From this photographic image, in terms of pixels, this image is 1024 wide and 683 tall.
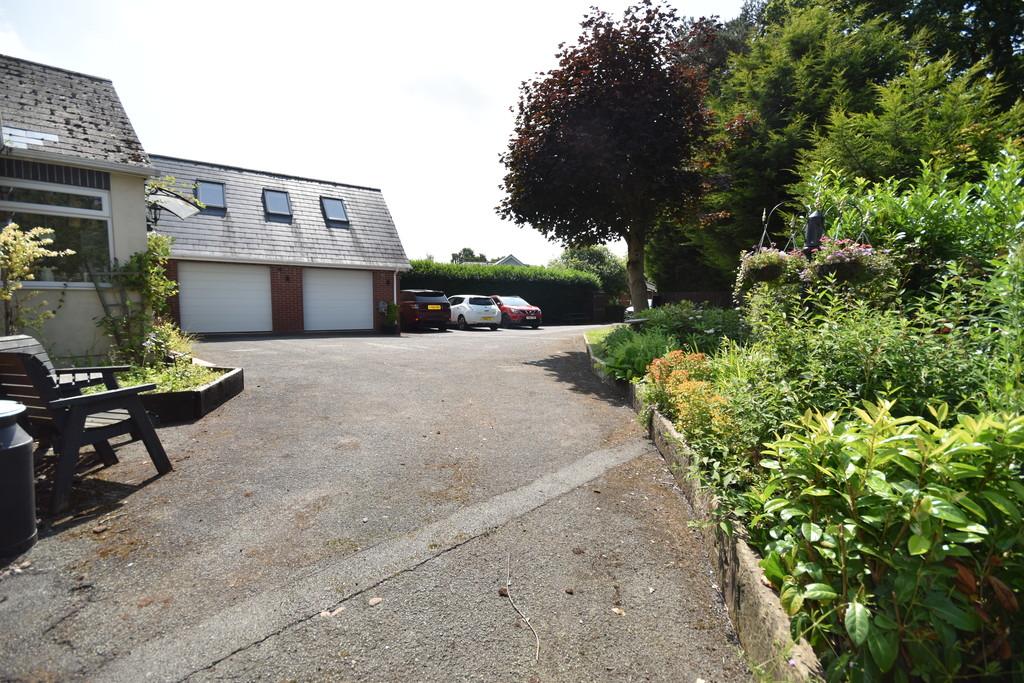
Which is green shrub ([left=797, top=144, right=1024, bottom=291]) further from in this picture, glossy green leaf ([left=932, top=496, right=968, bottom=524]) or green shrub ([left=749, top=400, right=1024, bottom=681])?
glossy green leaf ([left=932, top=496, right=968, bottom=524])

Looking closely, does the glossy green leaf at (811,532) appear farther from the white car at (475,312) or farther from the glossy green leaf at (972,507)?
the white car at (475,312)

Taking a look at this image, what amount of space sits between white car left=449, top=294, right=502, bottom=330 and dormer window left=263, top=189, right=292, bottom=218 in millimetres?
7306

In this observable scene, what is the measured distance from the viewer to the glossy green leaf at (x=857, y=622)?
158 centimetres

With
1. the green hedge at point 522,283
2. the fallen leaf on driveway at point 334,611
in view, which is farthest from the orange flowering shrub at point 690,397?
the green hedge at point 522,283

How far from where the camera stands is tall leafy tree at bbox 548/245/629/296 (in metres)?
33.6

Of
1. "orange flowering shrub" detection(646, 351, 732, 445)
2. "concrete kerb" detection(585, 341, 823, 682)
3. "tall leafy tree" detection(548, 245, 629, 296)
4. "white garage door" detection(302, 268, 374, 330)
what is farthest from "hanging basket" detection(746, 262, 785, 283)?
"tall leafy tree" detection(548, 245, 629, 296)

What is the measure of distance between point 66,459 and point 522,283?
25.2 meters

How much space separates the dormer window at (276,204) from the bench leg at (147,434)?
52.8 feet

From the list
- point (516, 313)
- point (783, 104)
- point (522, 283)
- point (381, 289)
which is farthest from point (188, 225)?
point (783, 104)

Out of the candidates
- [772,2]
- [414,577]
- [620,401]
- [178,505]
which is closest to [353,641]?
[414,577]

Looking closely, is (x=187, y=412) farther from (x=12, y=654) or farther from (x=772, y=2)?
(x=772, y=2)

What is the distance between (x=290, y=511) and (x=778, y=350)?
11.7 feet

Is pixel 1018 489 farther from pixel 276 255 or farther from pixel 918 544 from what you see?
pixel 276 255

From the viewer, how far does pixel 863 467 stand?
1.96m
